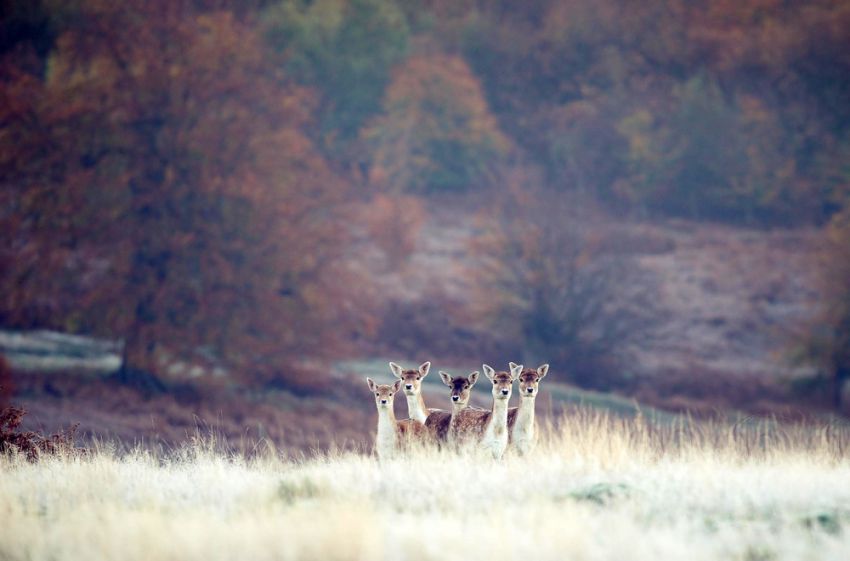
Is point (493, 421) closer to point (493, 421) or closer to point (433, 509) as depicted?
point (493, 421)

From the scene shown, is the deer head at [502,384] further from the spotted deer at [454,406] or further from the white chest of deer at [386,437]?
the white chest of deer at [386,437]

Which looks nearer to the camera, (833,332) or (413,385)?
(413,385)

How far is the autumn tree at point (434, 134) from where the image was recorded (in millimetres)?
76750

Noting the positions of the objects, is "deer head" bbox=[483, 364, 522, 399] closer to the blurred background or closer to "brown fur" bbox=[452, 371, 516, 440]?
"brown fur" bbox=[452, 371, 516, 440]

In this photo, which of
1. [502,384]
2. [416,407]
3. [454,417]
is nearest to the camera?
[502,384]

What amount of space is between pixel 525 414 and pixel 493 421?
437 mm

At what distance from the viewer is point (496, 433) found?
48.9 ft

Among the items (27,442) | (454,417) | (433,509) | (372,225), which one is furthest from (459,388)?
(372,225)

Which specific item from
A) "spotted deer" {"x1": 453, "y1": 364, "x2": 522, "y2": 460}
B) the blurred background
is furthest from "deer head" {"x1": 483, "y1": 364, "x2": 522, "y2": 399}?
the blurred background

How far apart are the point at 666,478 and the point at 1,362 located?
22.1m

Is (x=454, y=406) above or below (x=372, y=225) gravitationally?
below

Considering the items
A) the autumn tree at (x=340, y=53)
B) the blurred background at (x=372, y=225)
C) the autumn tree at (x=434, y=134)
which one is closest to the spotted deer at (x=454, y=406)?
the blurred background at (x=372, y=225)

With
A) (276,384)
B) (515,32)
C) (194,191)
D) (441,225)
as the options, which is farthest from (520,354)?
(515,32)

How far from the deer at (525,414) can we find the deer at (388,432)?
43.3 inches
